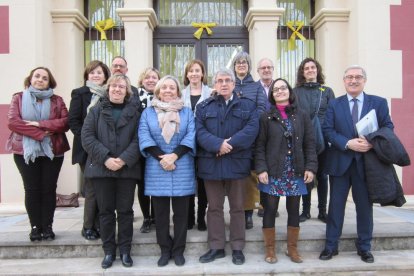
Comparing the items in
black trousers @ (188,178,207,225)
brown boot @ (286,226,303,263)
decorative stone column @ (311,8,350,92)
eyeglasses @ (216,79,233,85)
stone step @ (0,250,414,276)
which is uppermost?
decorative stone column @ (311,8,350,92)

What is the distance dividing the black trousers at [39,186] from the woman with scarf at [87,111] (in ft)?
0.82

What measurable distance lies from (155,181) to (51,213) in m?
1.16

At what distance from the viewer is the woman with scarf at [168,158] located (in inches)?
128

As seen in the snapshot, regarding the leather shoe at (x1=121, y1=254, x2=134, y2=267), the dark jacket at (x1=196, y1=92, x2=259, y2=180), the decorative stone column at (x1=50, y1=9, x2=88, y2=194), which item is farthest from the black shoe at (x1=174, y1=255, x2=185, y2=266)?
the decorative stone column at (x1=50, y1=9, x2=88, y2=194)

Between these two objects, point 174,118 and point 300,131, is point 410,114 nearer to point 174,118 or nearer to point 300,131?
point 300,131

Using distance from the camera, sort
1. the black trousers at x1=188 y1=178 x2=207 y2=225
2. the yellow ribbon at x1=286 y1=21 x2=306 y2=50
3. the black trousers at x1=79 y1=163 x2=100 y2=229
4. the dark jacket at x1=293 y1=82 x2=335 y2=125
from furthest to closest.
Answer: the yellow ribbon at x1=286 y1=21 x2=306 y2=50, the dark jacket at x1=293 y1=82 x2=335 y2=125, the black trousers at x1=188 y1=178 x2=207 y2=225, the black trousers at x1=79 y1=163 x2=100 y2=229

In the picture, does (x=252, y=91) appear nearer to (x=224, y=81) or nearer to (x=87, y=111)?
(x=224, y=81)

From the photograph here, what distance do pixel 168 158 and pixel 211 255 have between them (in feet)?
3.29

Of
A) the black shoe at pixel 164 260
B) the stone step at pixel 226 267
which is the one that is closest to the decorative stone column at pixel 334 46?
the stone step at pixel 226 267

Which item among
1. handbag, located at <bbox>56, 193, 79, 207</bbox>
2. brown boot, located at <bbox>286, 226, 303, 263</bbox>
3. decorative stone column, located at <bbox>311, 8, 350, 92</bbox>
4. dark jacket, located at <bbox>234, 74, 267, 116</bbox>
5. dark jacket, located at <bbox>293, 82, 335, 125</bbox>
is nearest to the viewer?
brown boot, located at <bbox>286, 226, 303, 263</bbox>

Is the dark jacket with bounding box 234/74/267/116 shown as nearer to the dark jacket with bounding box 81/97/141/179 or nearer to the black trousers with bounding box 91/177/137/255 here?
the dark jacket with bounding box 81/97/141/179

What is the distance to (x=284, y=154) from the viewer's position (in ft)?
10.9

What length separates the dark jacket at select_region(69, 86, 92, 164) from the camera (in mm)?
3529

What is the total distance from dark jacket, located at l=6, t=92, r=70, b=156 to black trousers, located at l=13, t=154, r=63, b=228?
0.11 m
